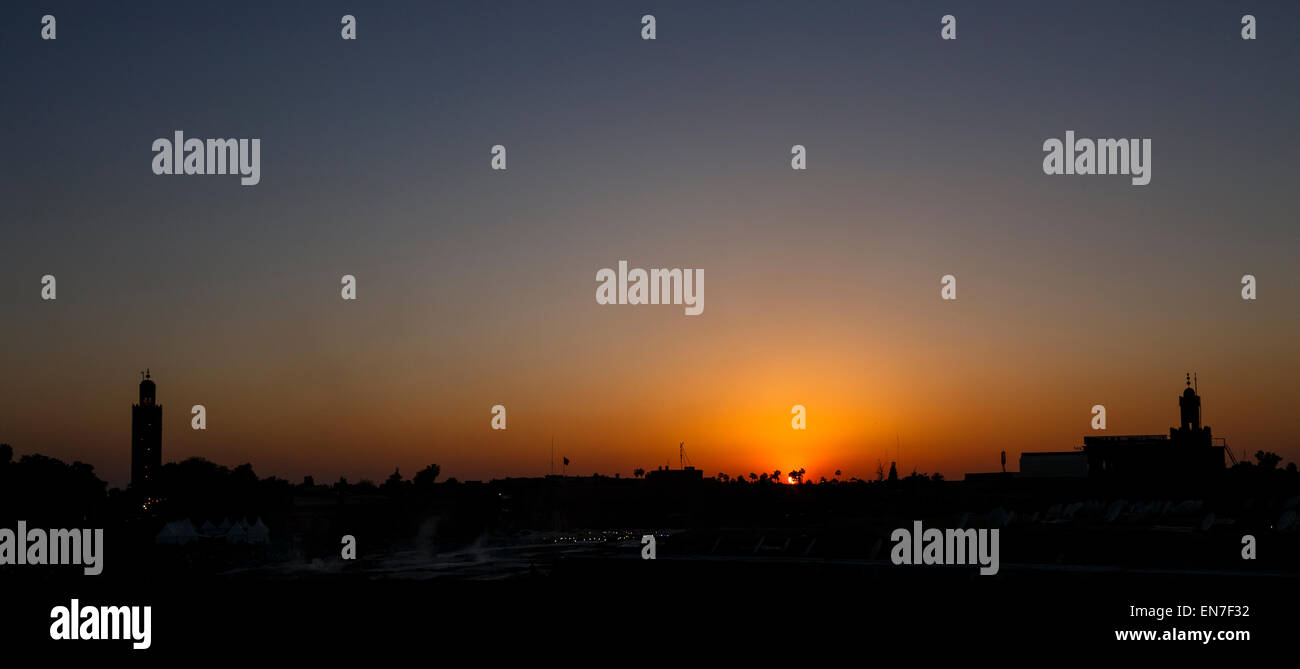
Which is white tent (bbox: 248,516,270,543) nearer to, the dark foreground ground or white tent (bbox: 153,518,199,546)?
white tent (bbox: 153,518,199,546)

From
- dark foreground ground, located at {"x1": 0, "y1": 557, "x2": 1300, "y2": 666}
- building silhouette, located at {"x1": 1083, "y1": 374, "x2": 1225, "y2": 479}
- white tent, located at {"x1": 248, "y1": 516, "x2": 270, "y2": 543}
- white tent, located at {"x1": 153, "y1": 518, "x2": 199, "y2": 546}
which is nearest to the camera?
dark foreground ground, located at {"x1": 0, "y1": 557, "x2": 1300, "y2": 666}

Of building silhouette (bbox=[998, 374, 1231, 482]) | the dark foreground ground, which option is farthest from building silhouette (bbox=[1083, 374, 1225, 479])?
the dark foreground ground

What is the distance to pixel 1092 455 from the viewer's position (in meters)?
166

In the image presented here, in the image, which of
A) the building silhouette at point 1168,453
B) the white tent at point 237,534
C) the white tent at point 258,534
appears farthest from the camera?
the building silhouette at point 1168,453

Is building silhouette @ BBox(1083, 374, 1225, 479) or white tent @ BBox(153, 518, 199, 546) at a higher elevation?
building silhouette @ BBox(1083, 374, 1225, 479)

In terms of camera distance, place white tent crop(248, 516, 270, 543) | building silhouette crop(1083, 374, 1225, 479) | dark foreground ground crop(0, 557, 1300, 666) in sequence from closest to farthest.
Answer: dark foreground ground crop(0, 557, 1300, 666) → white tent crop(248, 516, 270, 543) → building silhouette crop(1083, 374, 1225, 479)

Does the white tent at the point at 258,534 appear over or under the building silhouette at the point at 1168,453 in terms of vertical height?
under

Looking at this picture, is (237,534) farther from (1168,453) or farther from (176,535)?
(1168,453)
